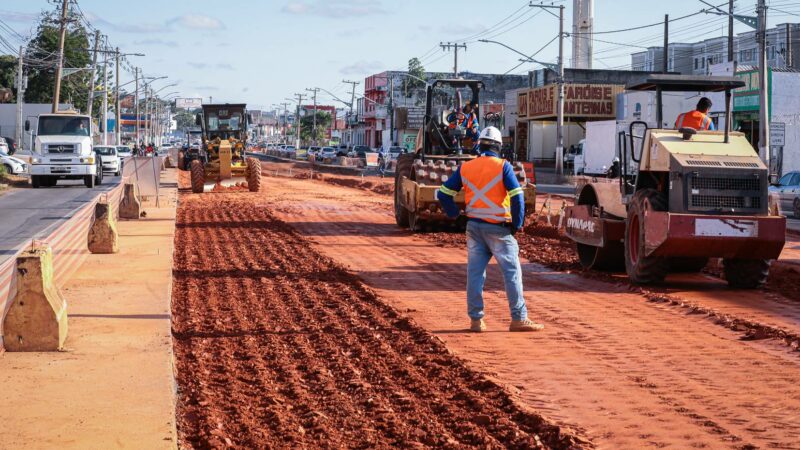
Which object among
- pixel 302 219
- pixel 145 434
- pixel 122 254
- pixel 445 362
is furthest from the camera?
pixel 302 219

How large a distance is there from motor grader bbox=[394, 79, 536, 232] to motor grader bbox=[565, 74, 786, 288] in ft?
20.7

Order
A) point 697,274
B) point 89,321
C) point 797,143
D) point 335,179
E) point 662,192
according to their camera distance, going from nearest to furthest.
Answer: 1. point 89,321
2. point 662,192
3. point 697,274
4. point 797,143
5. point 335,179

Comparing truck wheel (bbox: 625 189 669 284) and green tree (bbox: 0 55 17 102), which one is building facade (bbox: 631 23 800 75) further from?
truck wheel (bbox: 625 189 669 284)

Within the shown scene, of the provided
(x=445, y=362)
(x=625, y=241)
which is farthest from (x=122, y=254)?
(x=445, y=362)

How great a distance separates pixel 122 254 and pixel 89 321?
22.3ft

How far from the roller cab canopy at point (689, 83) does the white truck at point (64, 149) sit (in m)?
32.7

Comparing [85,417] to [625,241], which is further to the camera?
[625,241]

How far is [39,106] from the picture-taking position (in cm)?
8994

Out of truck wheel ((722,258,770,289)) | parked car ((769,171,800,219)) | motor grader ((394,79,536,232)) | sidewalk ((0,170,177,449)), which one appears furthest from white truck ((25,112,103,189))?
truck wheel ((722,258,770,289))

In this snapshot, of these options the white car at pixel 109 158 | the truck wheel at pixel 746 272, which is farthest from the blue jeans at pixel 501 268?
the white car at pixel 109 158

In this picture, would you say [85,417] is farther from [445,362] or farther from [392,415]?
[445,362]

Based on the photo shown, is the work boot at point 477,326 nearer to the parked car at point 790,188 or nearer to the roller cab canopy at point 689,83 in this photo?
the roller cab canopy at point 689,83

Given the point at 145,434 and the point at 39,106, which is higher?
the point at 39,106

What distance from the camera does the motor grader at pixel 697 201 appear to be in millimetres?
13039
